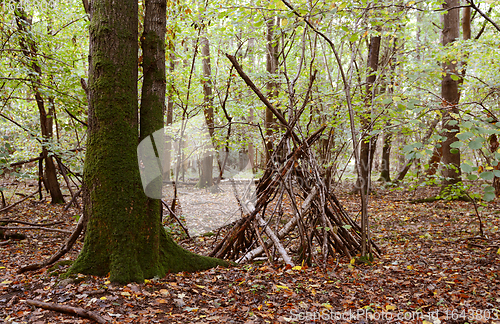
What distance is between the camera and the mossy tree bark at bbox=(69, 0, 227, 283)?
3.15 metres

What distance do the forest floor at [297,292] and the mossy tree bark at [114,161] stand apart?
9.2 inches

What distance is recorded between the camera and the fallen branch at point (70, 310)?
7.97ft

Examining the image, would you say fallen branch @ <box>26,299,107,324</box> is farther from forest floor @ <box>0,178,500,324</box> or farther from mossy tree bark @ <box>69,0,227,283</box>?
mossy tree bark @ <box>69,0,227,283</box>

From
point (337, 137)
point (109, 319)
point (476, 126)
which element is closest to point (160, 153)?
point (109, 319)

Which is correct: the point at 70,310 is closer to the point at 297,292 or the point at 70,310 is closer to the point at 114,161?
the point at 114,161

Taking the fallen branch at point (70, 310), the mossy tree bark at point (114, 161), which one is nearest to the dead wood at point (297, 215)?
the mossy tree bark at point (114, 161)

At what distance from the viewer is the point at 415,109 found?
3129 millimetres

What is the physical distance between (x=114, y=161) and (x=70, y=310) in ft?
4.57

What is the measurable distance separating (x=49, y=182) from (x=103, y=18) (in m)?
7.88

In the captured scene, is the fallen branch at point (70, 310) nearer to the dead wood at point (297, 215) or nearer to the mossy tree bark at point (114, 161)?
the mossy tree bark at point (114, 161)

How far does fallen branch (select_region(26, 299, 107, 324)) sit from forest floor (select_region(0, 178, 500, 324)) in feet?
0.12

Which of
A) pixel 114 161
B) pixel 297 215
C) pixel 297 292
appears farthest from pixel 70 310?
pixel 297 215

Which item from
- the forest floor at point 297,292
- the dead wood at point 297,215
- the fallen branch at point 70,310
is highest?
the dead wood at point 297,215

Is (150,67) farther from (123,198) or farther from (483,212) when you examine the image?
(483,212)
